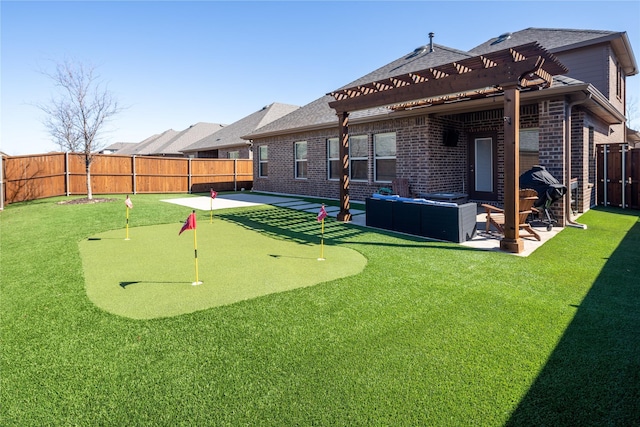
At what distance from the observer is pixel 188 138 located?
3688 centimetres

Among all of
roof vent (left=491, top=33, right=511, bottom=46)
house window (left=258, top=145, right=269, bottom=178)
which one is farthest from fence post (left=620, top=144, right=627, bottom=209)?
house window (left=258, top=145, right=269, bottom=178)

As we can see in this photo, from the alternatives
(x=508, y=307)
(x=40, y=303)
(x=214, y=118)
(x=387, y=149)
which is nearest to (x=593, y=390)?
(x=508, y=307)

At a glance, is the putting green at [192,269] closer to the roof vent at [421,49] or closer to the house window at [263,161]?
the house window at [263,161]

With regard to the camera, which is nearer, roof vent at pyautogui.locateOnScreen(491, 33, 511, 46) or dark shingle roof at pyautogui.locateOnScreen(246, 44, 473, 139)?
dark shingle roof at pyautogui.locateOnScreen(246, 44, 473, 139)

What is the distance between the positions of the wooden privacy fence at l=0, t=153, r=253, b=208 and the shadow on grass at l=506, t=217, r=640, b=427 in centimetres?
1648

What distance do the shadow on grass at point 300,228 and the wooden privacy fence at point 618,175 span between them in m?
8.99

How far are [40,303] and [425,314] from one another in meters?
4.13

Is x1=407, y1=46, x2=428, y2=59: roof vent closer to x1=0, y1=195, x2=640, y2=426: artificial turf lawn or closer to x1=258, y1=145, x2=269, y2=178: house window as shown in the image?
x1=258, y1=145, x2=269, y2=178: house window

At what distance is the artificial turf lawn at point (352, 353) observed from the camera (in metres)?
2.25

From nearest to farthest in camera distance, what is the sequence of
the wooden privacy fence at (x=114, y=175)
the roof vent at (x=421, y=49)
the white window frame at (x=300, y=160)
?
the wooden privacy fence at (x=114, y=175) → the roof vent at (x=421, y=49) → the white window frame at (x=300, y=160)

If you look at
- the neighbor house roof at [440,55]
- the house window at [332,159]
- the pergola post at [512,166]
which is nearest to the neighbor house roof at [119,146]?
the neighbor house roof at [440,55]

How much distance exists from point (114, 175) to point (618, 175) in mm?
20925

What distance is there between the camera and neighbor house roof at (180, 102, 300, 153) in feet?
84.5

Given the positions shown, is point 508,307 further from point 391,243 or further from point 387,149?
point 387,149
